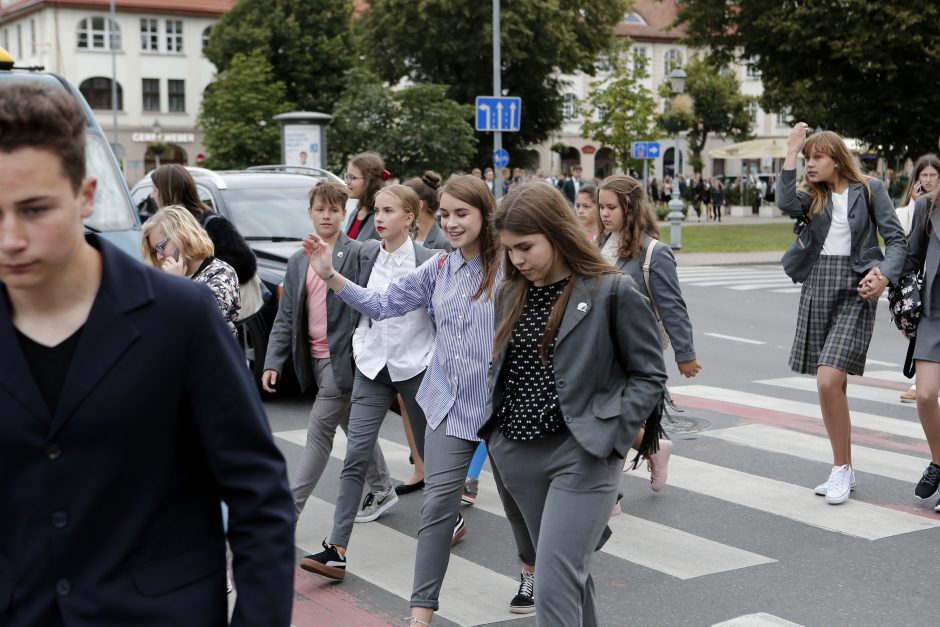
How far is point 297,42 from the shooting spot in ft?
201

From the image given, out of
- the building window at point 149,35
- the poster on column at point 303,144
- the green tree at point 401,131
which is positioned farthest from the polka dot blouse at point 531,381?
the building window at point 149,35

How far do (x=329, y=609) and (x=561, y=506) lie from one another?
5.70 feet

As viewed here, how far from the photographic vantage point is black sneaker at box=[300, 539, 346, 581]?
5414 millimetres

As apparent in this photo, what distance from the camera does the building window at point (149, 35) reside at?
235 feet

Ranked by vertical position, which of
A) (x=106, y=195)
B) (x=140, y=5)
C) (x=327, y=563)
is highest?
(x=140, y=5)

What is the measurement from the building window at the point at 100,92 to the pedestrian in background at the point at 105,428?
234 ft

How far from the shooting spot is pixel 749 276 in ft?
74.2

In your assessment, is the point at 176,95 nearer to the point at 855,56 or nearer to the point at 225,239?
the point at 855,56

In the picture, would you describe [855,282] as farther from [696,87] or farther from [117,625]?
[696,87]

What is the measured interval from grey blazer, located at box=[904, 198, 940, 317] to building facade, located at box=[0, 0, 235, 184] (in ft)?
212

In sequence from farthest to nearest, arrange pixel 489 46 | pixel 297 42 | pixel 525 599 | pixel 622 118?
1. pixel 297 42
2. pixel 489 46
3. pixel 622 118
4. pixel 525 599

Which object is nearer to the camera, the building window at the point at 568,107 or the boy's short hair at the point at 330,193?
the boy's short hair at the point at 330,193

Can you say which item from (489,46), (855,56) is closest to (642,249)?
(855,56)

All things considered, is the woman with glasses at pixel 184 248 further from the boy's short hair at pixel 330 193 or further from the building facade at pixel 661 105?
the building facade at pixel 661 105
